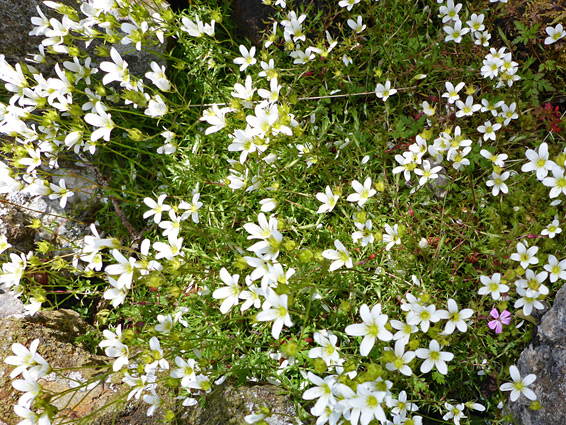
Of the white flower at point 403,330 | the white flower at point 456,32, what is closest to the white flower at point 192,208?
the white flower at point 403,330

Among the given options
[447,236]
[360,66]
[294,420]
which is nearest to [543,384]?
[447,236]

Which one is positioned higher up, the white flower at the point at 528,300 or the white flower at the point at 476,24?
the white flower at the point at 476,24

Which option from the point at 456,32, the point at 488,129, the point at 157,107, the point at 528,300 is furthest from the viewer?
the point at 456,32

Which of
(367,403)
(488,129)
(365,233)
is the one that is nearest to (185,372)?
(367,403)

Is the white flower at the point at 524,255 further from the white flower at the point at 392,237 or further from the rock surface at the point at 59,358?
the rock surface at the point at 59,358

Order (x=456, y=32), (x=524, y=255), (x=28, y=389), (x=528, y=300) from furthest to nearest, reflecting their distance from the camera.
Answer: (x=456, y=32), (x=524, y=255), (x=528, y=300), (x=28, y=389)

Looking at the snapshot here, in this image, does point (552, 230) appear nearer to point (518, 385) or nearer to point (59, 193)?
point (518, 385)
